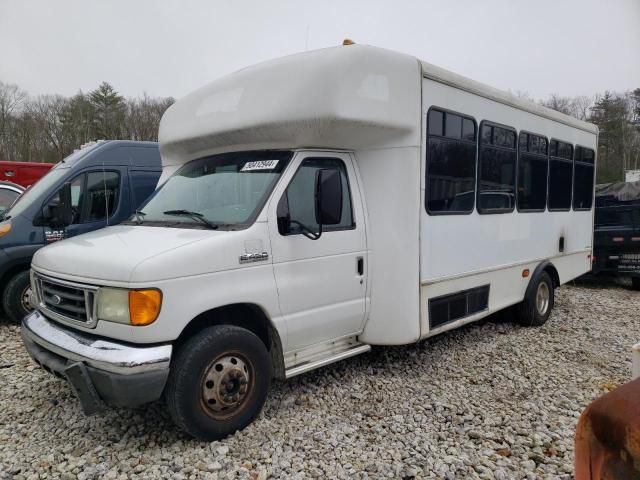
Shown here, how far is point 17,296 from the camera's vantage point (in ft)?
20.6

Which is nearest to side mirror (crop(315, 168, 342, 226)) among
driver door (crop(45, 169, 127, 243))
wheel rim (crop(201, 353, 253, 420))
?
wheel rim (crop(201, 353, 253, 420))

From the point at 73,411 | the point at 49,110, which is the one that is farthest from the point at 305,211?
the point at 49,110

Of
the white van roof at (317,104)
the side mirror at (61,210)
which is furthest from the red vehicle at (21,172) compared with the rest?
the white van roof at (317,104)

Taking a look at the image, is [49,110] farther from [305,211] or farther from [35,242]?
[305,211]

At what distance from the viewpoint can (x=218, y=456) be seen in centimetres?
330

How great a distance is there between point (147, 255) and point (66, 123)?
38153mm

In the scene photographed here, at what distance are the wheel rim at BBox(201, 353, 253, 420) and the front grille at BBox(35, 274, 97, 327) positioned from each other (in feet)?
2.94

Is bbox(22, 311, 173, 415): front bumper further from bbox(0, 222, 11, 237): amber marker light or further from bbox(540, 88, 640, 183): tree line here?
bbox(540, 88, 640, 183): tree line

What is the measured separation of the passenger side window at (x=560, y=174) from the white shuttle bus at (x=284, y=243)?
139 cm

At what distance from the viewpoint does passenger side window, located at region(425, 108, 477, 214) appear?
4625 millimetres

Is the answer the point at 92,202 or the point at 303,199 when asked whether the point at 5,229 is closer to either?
the point at 92,202

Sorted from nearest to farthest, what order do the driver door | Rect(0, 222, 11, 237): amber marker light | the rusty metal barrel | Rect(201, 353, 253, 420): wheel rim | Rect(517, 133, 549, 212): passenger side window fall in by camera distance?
the rusty metal barrel < Rect(201, 353, 253, 420): wheel rim < Rect(517, 133, 549, 212): passenger side window < Rect(0, 222, 11, 237): amber marker light < the driver door

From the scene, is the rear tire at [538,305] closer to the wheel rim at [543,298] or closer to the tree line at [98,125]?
the wheel rim at [543,298]

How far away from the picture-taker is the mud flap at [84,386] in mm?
3074
